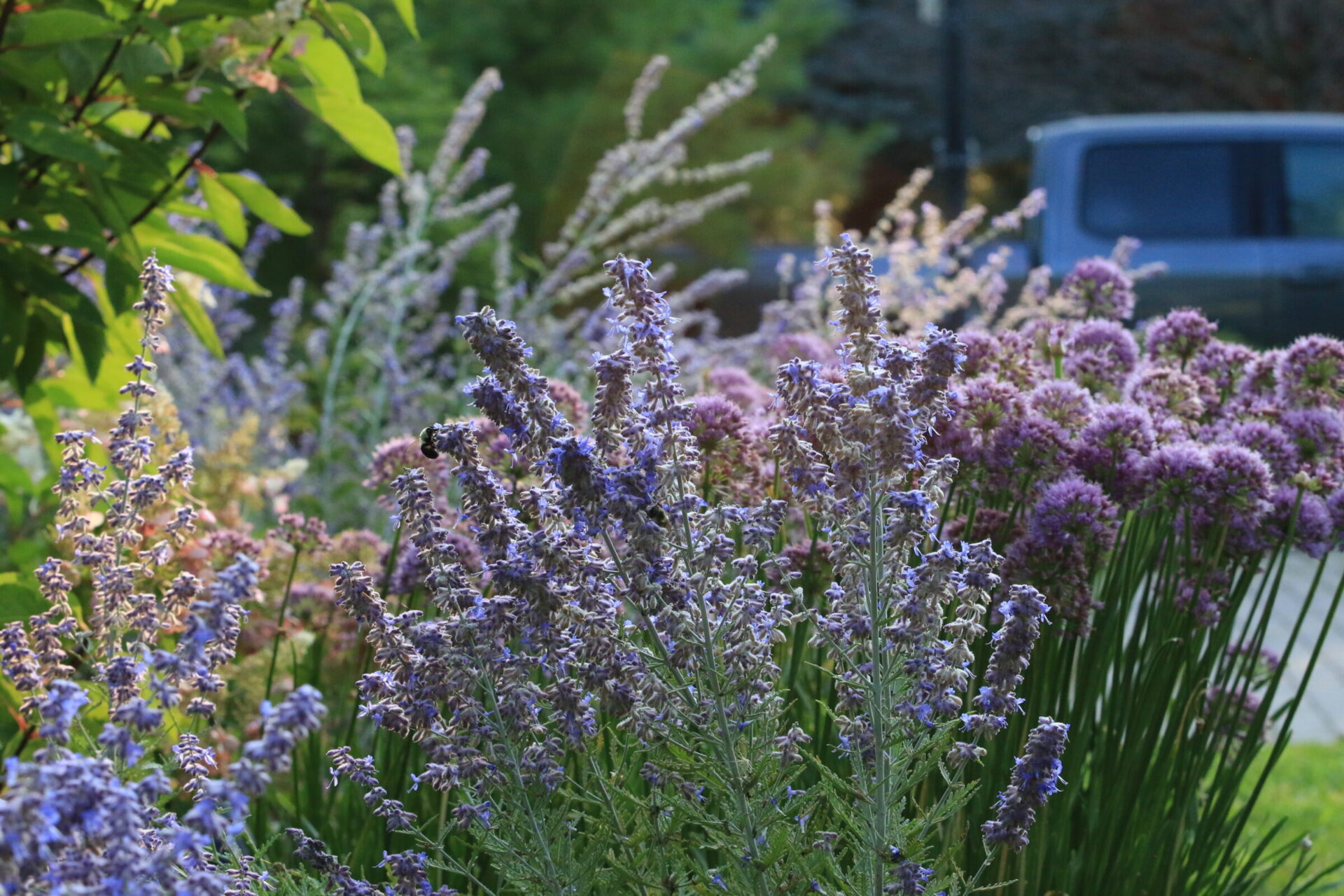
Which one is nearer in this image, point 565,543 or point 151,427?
point 565,543

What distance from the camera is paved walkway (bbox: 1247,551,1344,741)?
19.4 ft

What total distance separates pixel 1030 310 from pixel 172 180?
104 inches

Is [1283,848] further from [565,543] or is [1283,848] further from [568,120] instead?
[568,120]

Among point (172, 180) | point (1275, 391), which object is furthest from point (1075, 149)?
point (172, 180)

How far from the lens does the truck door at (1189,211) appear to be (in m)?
9.65

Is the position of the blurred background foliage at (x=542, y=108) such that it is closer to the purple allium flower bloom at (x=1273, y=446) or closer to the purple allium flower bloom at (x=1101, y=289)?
the purple allium flower bloom at (x=1101, y=289)

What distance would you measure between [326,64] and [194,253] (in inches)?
17.6

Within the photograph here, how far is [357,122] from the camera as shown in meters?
2.22

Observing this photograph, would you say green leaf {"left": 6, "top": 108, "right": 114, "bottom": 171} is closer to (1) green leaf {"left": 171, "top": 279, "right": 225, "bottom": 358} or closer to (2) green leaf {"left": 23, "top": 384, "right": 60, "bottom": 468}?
(1) green leaf {"left": 171, "top": 279, "right": 225, "bottom": 358}

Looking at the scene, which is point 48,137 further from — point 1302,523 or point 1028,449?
point 1302,523

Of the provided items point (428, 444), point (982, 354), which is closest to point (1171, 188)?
point (982, 354)

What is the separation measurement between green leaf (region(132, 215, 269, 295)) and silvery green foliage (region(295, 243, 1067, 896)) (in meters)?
1.03

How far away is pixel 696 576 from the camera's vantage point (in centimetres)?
140

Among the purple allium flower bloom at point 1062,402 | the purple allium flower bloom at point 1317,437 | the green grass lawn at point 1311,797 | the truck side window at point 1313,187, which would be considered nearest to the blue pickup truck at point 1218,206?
the truck side window at point 1313,187
